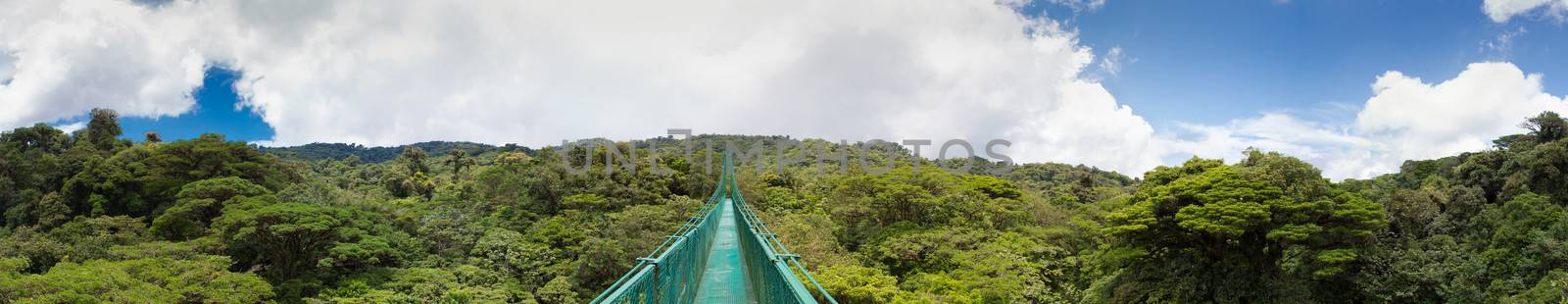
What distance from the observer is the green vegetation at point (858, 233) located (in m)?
11.1

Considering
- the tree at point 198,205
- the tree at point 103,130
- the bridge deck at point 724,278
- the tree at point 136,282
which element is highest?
the tree at point 103,130

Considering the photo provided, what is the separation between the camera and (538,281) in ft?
51.9

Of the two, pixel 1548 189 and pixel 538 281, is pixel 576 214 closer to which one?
pixel 538 281

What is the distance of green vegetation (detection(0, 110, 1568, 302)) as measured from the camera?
1108 centimetres

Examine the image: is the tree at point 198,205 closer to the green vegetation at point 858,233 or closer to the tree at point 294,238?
the green vegetation at point 858,233

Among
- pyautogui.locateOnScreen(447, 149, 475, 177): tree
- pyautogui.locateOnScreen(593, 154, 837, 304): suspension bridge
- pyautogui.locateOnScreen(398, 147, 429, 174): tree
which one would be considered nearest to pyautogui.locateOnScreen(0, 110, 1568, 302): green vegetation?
pyautogui.locateOnScreen(593, 154, 837, 304): suspension bridge

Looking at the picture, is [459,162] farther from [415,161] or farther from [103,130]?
[103,130]

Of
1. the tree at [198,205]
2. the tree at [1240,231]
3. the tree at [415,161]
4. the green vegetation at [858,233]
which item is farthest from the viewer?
the tree at [415,161]

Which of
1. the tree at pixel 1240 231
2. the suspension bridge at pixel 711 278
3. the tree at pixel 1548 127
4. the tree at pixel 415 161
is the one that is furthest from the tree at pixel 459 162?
→ the tree at pixel 1548 127

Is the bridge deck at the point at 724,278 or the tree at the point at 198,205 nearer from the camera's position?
the bridge deck at the point at 724,278

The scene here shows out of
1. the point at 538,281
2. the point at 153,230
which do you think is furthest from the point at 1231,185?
the point at 153,230

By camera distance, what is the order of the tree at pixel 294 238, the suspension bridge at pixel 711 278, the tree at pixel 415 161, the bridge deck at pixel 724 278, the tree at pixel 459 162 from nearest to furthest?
the suspension bridge at pixel 711 278 < the bridge deck at pixel 724 278 < the tree at pixel 294 238 < the tree at pixel 415 161 < the tree at pixel 459 162

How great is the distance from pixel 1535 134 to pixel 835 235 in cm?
1679

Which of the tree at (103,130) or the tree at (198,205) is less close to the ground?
the tree at (103,130)
